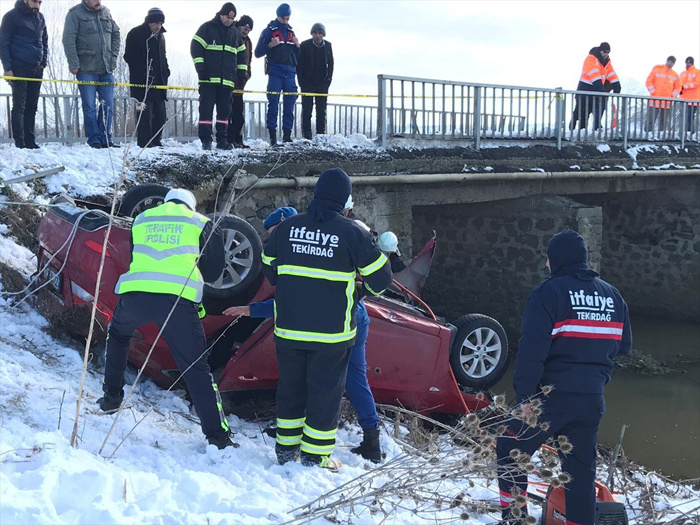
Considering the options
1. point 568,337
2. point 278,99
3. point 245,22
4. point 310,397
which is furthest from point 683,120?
point 310,397

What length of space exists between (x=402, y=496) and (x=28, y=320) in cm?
351

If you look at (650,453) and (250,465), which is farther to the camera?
(650,453)

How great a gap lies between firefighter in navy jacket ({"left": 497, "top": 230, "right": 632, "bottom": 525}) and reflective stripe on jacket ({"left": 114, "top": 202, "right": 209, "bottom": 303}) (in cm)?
195

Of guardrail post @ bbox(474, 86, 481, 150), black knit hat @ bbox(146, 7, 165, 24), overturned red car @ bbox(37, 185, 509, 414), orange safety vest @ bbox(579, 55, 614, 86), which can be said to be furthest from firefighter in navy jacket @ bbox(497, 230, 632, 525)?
orange safety vest @ bbox(579, 55, 614, 86)

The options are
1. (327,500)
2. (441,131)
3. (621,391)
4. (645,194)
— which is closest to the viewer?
(327,500)

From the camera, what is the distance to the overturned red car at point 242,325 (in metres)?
4.90

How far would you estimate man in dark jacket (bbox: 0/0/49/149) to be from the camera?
7.86 m

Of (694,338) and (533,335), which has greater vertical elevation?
(533,335)

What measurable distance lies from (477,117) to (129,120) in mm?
5195

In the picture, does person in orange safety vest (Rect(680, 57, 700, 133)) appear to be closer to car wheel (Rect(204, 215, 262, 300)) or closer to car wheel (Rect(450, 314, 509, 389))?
car wheel (Rect(450, 314, 509, 389))

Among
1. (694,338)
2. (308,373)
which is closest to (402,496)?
(308,373)

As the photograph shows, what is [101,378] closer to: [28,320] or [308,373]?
[28,320]

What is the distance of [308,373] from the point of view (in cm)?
399

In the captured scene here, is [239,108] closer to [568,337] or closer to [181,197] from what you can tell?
[181,197]
